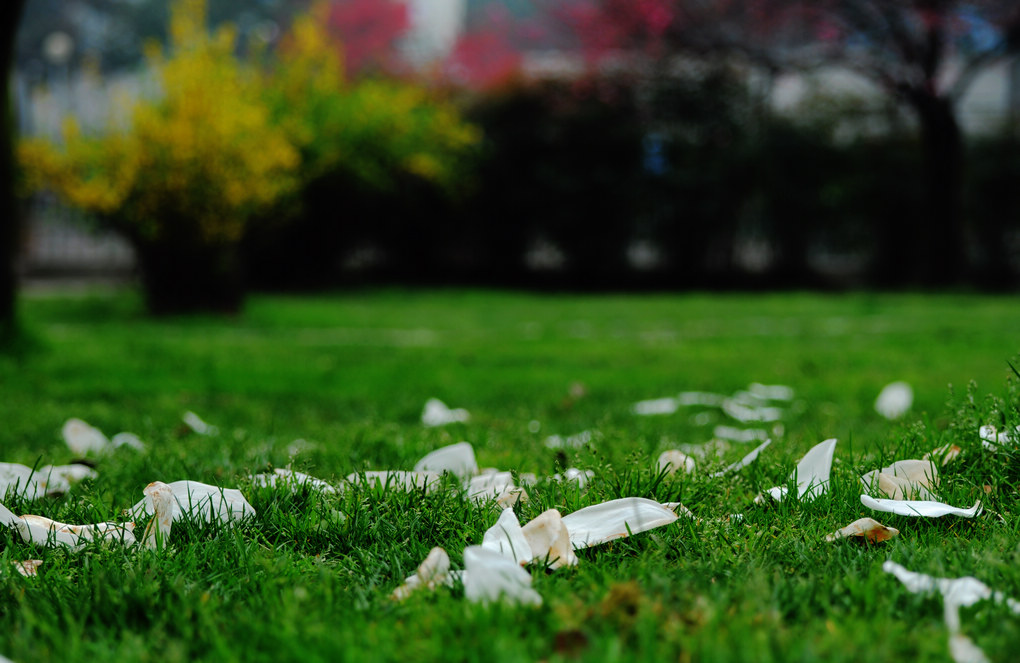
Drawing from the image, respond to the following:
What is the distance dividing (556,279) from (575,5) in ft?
16.7

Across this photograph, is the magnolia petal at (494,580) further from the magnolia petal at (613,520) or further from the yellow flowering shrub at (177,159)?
the yellow flowering shrub at (177,159)

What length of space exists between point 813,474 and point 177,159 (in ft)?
22.9

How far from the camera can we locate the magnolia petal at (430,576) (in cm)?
121

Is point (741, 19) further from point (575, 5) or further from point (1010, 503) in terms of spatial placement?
point (1010, 503)

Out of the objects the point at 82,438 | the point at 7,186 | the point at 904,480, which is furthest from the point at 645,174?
the point at 904,480

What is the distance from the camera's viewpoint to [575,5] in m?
15.8

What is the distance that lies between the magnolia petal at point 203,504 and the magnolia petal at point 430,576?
16.3 inches

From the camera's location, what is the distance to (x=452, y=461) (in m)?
1.87

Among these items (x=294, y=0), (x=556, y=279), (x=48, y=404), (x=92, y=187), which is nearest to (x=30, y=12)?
(x=294, y=0)

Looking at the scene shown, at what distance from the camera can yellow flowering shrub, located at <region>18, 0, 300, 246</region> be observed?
7531 mm

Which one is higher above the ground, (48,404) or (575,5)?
(575,5)

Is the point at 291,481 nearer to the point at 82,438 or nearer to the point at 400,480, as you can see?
the point at 400,480

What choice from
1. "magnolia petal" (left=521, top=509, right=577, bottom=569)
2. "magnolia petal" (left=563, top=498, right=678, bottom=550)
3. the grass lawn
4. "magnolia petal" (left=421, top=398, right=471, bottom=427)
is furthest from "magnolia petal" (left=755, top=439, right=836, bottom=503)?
"magnolia petal" (left=421, top=398, right=471, bottom=427)

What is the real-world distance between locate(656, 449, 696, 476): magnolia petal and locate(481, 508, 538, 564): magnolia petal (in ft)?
1.41
